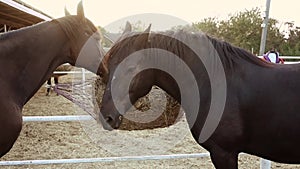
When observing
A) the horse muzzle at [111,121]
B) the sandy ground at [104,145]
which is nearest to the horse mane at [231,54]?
the horse muzzle at [111,121]

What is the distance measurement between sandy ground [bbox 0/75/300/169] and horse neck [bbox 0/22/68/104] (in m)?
2.00

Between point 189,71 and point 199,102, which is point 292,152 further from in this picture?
point 189,71

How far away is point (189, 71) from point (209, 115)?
341 millimetres

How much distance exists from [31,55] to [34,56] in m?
0.02

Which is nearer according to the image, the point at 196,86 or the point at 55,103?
the point at 196,86

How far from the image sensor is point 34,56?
87.7 inches

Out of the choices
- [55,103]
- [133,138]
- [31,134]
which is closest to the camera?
[133,138]

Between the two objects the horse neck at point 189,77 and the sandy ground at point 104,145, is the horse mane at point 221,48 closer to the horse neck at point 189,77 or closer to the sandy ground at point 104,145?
the horse neck at point 189,77

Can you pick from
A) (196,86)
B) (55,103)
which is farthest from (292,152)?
(55,103)

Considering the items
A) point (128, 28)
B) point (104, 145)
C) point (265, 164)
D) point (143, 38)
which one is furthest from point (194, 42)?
point (104, 145)

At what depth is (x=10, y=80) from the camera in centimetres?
217

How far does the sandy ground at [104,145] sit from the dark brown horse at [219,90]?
1.83 meters

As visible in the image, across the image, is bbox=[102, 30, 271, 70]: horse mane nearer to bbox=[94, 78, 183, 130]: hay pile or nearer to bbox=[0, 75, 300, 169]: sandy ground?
bbox=[94, 78, 183, 130]: hay pile

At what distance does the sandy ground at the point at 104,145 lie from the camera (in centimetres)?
404
